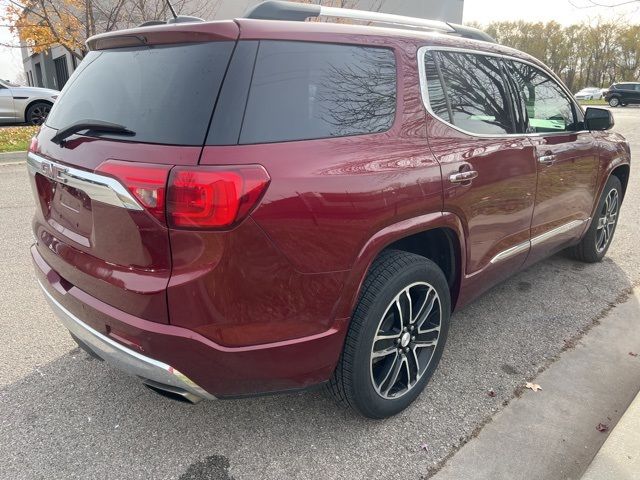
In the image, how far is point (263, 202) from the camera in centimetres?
181

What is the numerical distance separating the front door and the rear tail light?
1062mm

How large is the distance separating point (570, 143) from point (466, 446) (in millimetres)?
2381

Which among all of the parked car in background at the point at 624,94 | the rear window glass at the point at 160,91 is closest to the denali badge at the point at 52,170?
the rear window glass at the point at 160,91

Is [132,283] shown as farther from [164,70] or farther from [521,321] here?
[521,321]

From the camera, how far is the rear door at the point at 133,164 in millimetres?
1813

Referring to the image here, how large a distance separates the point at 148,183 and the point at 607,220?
434cm

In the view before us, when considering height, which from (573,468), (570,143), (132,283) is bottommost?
(573,468)

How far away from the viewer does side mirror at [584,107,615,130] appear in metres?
3.94

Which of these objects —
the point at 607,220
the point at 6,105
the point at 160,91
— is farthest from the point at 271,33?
Result: the point at 6,105

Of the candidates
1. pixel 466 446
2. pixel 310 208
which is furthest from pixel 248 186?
pixel 466 446

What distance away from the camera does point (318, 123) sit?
6.65ft

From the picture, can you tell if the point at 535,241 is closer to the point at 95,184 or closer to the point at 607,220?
the point at 607,220

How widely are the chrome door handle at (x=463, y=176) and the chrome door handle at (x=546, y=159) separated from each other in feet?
2.81

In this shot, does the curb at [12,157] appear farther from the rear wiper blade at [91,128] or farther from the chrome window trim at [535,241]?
the chrome window trim at [535,241]
